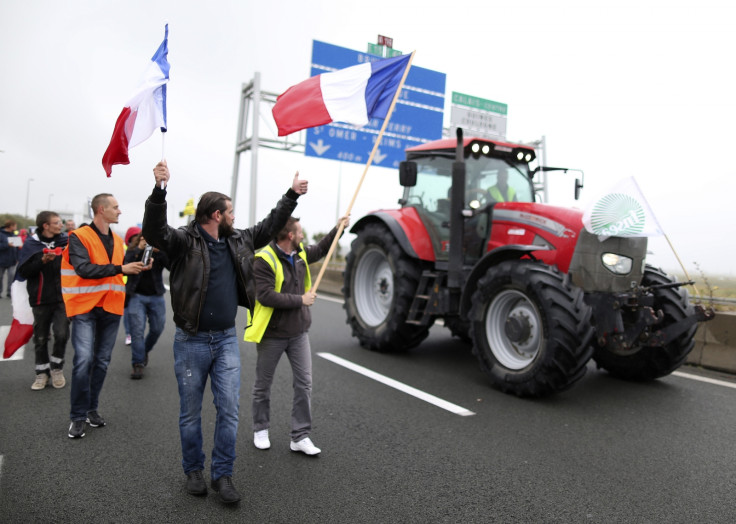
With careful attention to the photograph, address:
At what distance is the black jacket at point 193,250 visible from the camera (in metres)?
3.19

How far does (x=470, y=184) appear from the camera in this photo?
702 cm

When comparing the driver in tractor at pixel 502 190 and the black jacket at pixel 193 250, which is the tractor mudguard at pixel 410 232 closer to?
the driver in tractor at pixel 502 190

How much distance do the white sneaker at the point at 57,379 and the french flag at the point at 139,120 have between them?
286 centimetres

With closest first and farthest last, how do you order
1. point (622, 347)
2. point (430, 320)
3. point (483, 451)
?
point (483, 451), point (622, 347), point (430, 320)

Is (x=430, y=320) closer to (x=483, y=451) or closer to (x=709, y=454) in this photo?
(x=483, y=451)

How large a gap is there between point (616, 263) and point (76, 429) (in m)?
5.05

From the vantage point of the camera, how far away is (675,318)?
19.0 feet

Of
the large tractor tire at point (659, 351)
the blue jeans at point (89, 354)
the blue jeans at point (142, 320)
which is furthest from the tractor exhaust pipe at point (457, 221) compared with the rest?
the blue jeans at point (89, 354)

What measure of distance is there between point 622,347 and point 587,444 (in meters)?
1.33

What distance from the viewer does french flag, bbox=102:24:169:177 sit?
391 centimetres

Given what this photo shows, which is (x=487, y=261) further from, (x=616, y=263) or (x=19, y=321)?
(x=19, y=321)

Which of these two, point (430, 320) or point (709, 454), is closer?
point (709, 454)

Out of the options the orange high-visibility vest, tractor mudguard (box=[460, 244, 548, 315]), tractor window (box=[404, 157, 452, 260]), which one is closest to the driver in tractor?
tractor window (box=[404, 157, 452, 260])

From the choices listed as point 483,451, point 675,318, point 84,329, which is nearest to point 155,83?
point 84,329
